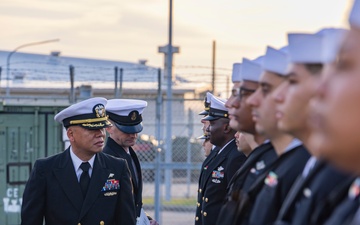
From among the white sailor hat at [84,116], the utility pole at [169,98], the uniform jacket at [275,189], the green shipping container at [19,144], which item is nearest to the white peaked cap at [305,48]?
the uniform jacket at [275,189]

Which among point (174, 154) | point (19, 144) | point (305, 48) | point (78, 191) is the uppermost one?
point (305, 48)

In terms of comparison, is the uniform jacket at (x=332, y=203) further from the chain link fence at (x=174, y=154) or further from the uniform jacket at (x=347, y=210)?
the chain link fence at (x=174, y=154)

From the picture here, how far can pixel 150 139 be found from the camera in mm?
15102

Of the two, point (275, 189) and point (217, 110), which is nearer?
point (275, 189)

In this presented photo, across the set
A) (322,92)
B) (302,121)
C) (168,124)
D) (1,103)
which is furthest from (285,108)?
(168,124)

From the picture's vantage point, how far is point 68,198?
6.84 m

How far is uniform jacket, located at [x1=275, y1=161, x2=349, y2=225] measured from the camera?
124 inches

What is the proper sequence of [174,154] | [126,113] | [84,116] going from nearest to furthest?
[84,116] < [126,113] < [174,154]

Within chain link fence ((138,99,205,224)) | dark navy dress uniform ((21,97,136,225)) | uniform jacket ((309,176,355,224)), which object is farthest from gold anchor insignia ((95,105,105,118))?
chain link fence ((138,99,205,224))

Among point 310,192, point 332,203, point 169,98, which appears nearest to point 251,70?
point 310,192

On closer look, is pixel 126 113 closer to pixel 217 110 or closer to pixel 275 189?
pixel 217 110

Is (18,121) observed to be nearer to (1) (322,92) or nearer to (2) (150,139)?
(2) (150,139)

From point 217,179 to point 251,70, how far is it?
2.90 metres

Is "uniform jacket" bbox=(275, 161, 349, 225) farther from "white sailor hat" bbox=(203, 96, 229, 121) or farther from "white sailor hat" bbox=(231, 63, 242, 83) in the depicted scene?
"white sailor hat" bbox=(203, 96, 229, 121)
